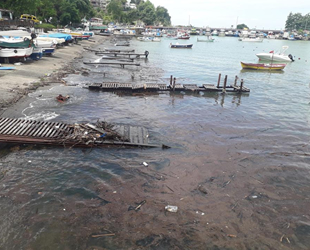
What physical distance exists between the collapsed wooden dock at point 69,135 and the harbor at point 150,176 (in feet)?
0.18

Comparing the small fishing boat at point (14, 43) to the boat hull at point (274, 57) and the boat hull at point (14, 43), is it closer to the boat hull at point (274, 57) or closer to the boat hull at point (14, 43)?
the boat hull at point (14, 43)

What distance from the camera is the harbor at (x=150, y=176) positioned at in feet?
24.8

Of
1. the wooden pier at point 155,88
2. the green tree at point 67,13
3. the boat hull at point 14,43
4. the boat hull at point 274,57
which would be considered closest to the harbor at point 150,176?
the wooden pier at point 155,88

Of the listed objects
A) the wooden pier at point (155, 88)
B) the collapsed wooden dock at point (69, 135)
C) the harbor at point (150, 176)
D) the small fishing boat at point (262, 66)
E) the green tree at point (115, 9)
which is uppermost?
the green tree at point (115, 9)

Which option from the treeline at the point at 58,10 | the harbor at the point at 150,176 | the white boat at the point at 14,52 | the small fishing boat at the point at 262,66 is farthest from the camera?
the treeline at the point at 58,10

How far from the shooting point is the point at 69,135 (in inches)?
497

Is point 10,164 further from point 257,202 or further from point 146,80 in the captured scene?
point 146,80

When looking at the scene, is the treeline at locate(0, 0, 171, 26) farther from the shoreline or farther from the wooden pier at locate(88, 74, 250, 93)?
the wooden pier at locate(88, 74, 250, 93)

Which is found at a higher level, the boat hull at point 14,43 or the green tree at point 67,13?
the green tree at point 67,13

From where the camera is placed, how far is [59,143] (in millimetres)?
12117

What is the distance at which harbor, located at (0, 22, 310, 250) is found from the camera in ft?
24.8

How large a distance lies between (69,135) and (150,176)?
5.20 meters

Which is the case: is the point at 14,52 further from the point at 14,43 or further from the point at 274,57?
the point at 274,57

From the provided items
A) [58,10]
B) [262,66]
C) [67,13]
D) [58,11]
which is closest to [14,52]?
[262,66]
